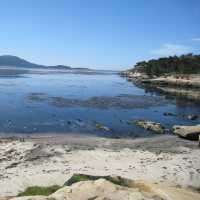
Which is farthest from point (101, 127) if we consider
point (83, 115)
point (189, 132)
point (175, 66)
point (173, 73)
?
point (175, 66)

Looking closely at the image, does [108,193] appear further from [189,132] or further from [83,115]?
[83,115]

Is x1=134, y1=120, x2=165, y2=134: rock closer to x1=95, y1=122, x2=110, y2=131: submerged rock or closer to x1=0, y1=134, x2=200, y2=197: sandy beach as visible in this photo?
x1=0, y1=134, x2=200, y2=197: sandy beach

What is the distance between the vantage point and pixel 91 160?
2625cm

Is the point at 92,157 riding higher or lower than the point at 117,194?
lower

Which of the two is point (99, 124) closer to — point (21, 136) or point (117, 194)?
point (21, 136)

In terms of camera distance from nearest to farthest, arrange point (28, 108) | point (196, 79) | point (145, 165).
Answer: point (145, 165) < point (28, 108) < point (196, 79)

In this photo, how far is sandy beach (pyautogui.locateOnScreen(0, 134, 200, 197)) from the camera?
22.2 metres

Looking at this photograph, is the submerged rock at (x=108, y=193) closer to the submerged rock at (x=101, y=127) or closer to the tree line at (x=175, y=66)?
the submerged rock at (x=101, y=127)

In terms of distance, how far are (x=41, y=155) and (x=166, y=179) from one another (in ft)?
35.0

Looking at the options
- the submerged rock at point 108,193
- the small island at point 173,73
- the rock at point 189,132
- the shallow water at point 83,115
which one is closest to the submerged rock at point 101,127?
the shallow water at point 83,115

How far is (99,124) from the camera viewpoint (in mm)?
42219

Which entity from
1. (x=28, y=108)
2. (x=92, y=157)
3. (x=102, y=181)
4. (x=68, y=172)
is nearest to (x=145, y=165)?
(x=92, y=157)

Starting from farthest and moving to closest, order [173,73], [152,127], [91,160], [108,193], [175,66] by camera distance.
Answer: [175,66], [173,73], [152,127], [91,160], [108,193]

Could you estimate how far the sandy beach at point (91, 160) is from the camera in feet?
72.9
